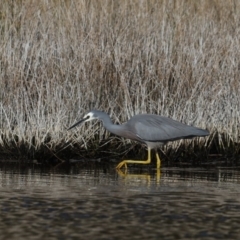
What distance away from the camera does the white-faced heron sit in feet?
31.5

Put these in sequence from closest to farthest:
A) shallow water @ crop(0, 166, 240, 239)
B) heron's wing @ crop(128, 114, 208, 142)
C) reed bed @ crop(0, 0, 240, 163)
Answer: shallow water @ crop(0, 166, 240, 239) → heron's wing @ crop(128, 114, 208, 142) → reed bed @ crop(0, 0, 240, 163)

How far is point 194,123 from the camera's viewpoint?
10.2 metres

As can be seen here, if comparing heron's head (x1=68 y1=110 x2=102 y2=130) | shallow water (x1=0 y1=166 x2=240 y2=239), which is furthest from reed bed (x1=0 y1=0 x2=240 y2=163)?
shallow water (x1=0 y1=166 x2=240 y2=239)

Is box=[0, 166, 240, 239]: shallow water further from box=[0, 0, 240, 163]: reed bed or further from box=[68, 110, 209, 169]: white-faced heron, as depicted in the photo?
box=[0, 0, 240, 163]: reed bed

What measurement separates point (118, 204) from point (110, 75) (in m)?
3.42

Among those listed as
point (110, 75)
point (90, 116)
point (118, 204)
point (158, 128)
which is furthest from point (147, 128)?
point (118, 204)

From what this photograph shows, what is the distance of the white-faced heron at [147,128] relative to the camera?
9.59 m

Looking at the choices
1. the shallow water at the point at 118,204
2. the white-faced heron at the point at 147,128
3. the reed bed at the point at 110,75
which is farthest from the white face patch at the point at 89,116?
the shallow water at the point at 118,204

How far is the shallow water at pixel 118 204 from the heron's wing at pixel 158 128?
0.39 meters

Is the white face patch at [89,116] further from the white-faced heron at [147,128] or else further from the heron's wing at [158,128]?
the heron's wing at [158,128]

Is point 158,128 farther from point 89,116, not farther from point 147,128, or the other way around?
point 89,116

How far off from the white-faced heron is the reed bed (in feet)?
1.38

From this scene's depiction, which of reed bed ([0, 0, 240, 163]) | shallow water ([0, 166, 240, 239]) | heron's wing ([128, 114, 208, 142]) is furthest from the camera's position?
reed bed ([0, 0, 240, 163])

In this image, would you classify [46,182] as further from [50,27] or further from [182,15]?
[182,15]
